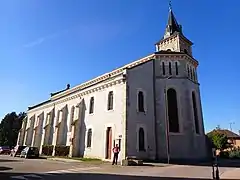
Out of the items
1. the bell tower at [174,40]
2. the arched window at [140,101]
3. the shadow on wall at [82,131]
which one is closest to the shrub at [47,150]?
the shadow on wall at [82,131]

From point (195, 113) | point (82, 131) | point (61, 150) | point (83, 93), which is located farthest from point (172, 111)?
point (61, 150)

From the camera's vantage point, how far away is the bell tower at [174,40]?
114 feet

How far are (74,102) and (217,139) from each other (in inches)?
1179

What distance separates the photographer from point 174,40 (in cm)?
3525

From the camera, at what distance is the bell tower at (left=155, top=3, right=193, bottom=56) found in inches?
1367

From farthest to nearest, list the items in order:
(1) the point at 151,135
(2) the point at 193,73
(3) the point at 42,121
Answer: (3) the point at 42,121 → (2) the point at 193,73 → (1) the point at 151,135

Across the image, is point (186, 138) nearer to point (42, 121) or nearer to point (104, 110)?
point (104, 110)

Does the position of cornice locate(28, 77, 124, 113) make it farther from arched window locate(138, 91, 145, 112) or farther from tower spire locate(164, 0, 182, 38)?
tower spire locate(164, 0, 182, 38)

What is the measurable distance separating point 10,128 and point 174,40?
5681cm

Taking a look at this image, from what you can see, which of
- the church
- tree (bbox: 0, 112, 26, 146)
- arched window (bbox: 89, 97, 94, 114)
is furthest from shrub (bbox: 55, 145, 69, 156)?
tree (bbox: 0, 112, 26, 146)

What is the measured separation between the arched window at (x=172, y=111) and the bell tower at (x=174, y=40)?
27.6 ft

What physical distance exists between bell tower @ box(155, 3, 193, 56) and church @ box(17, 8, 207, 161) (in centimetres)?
65

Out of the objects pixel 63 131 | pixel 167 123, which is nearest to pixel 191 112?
pixel 167 123

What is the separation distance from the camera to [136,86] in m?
26.9
